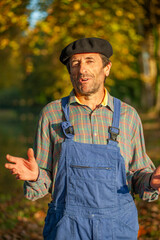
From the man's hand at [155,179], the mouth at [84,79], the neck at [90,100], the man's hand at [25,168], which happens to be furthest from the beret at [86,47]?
the man's hand at [155,179]

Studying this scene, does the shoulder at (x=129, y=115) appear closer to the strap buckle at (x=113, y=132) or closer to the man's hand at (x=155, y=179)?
the strap buckle at (x=113, y=132)

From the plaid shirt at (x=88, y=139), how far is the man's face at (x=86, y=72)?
0.32ft

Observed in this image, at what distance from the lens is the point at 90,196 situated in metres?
2.23

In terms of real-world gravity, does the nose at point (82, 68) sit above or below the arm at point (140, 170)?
above

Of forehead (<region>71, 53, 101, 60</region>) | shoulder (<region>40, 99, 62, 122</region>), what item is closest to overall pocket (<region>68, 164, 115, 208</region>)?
shoulder (<region>40, 99, 62, 122</region>)

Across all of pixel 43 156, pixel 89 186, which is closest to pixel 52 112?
pixel 43 156

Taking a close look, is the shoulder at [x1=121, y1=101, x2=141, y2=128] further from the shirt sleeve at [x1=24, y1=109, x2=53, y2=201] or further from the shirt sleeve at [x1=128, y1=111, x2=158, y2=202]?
the shirt sleeve at [x1=24, y1=109, x2=53, y2=201]

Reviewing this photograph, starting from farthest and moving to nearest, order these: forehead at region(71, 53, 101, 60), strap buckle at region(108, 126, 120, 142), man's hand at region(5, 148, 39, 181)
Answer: forehead at region(71, 53, 101, 60)
strap buckle at region(108, 126, 120, 142)
man's hand at region(5, 148, 39, 181)

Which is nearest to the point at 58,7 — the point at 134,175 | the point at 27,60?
the point at 27,60

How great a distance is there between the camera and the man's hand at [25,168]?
217 centimetres

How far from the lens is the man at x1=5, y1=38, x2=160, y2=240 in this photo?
87.7 inches

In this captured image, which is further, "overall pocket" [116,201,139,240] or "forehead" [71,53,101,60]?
"forehead" [71,53,101,60]

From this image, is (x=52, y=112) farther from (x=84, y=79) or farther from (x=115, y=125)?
(x=115, y=125)

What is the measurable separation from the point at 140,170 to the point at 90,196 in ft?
1.41
